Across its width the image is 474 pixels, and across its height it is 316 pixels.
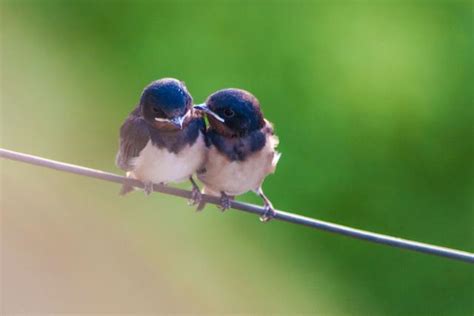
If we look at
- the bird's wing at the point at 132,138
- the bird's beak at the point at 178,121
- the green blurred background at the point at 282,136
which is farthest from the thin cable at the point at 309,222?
the green blurred background at the point at 282,136

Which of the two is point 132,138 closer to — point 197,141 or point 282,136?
point 197,141

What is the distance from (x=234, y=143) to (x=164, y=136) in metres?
0.25

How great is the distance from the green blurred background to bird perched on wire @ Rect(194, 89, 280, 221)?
1553 mm

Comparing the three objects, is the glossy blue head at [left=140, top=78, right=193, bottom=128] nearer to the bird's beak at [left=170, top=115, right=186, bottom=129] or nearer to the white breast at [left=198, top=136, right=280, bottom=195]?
the bird's beak at [left=170, top=115, right=186, bottom=129]

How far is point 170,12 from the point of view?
5.00m

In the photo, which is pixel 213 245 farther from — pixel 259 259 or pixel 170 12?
pixel 170 12

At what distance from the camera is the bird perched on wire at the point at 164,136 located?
9.04 feet

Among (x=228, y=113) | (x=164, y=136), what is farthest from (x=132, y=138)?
(x=228, y=113)

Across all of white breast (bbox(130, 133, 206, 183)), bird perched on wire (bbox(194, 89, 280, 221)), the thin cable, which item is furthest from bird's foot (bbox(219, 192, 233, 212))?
the thin cable

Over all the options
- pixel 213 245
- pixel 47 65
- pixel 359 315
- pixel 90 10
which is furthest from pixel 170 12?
pixel 359 315

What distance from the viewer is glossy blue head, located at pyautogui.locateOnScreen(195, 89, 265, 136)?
2869mm

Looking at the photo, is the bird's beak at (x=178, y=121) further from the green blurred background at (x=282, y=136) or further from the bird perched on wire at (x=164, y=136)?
the green blurred background at (x=282, y=136)

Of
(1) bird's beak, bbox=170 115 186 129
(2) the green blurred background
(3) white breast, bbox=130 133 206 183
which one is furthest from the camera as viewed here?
(2) the green blurred background

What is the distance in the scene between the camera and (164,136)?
113 inches
